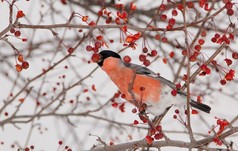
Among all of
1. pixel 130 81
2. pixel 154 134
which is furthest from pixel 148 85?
pixel 154 134

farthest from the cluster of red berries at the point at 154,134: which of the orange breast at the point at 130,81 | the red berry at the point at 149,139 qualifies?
the orange breast at the point at 130,81

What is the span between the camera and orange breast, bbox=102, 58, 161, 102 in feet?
10.4

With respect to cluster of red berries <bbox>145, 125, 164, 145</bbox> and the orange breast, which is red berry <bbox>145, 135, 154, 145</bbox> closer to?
cluster of red berries <bbox>145, 125, 164, 145</bbox>

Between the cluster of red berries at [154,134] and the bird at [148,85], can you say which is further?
the bird at [148,85]

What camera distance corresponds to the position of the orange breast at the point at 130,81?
10.4ft

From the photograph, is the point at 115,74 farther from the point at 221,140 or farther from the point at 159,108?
the point at 221,140

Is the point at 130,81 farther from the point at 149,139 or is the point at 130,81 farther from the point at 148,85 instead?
the point at 149,139

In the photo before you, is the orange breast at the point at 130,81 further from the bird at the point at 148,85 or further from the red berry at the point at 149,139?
the red berry at the point at 149,139

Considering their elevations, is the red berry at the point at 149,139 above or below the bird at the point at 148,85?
below

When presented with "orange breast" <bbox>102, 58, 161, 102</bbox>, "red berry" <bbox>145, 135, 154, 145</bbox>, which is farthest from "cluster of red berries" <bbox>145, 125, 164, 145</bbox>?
"orange breast" <bbox>102, 58, 161, 102</bbox>

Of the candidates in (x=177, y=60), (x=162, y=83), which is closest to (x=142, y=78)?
(x=162, y=83)

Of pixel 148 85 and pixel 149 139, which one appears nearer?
pixel 149 139

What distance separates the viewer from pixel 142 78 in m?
3.25

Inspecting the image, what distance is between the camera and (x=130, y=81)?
10.7 ft
